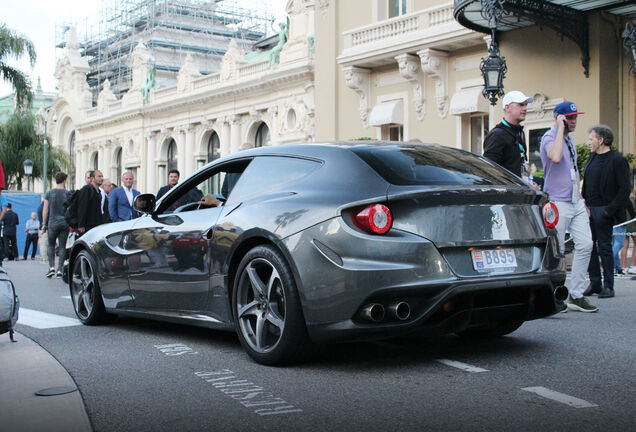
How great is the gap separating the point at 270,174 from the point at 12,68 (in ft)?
127

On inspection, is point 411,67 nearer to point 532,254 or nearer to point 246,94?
point 246,94

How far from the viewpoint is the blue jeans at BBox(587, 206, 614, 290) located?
9148 millimetres

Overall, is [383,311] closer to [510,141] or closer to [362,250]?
[362,250]

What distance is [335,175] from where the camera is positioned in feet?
16.7

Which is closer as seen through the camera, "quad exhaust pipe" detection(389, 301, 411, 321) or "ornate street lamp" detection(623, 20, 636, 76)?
"quad exhaust pipe" detection(389, 301, 411, 321)

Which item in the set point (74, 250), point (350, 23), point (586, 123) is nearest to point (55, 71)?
point (350, 23)

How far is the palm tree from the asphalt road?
36.6 m

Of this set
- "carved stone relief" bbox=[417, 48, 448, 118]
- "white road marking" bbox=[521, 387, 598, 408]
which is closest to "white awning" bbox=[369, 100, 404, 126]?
"carved stone relief" bbox=[417, 48, 448, 118]

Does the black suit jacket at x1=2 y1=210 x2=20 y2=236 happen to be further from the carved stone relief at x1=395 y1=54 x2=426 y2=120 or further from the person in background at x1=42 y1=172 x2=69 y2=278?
the carved stone relief at x1=395 y1=54 x2=426 y2=120

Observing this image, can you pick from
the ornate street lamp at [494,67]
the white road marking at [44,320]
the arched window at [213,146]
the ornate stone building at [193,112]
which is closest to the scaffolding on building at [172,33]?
the ornate stone building at [193,112]

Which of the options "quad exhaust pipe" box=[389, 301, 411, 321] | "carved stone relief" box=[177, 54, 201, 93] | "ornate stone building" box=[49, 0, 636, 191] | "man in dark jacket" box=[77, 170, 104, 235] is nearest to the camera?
"quad exhaust pipe" box=[389, 301, 411, 321]

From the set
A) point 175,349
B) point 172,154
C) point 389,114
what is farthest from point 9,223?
point 175,349

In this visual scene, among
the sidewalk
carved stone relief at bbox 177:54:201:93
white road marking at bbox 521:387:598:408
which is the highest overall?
carved stone relief at bbox 177:54:201:93

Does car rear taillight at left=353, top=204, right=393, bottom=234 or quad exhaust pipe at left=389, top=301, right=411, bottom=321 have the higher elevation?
car rear taillight at left=353, top=204, right=393, bottom=234
